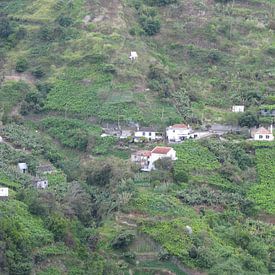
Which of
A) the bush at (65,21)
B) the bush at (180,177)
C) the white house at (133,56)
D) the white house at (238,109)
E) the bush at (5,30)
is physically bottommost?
the bush at (180,177)

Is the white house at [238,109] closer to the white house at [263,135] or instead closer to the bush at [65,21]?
the white house at [263,135]

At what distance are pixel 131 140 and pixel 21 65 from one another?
1236 cm

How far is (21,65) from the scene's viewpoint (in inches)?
2842

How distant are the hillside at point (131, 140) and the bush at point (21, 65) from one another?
0.23 feet

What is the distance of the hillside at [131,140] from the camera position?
51.8 meters

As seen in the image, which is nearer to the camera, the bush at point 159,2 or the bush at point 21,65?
the bush at point 21,65

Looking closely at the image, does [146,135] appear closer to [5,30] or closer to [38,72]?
[38,72]

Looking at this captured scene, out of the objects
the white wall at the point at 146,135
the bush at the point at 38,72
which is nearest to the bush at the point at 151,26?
the bush at the point at 38,72

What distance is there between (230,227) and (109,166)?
25.8 feet

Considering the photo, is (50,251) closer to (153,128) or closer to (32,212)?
(32,212)

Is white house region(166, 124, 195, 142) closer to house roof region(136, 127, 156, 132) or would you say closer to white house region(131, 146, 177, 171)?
house roof region(136, 127, 156, 132)

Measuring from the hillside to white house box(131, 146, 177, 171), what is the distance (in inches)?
29.9

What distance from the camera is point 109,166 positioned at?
58.3 m

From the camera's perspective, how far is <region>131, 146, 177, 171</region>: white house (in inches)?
2381
